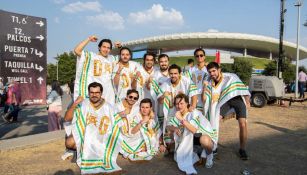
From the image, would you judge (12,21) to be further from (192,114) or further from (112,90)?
(192,114)

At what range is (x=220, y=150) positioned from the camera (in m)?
6.27

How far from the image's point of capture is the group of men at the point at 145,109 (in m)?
4.96

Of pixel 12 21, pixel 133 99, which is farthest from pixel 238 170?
pixel 12 21

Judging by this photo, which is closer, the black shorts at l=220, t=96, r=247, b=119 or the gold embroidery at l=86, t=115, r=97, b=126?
the gold embroidery at l=86, t=115, r=97, b=126

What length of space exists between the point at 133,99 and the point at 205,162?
1738mm

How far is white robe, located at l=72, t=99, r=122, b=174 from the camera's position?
16.0ft

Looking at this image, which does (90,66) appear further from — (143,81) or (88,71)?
(143,81)

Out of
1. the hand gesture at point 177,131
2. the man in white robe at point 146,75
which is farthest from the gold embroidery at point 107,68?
the hand gesture at point 177,131

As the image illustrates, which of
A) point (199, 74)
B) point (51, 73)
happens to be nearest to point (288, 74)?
point (51, 73)

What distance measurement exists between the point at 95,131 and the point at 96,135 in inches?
2.6

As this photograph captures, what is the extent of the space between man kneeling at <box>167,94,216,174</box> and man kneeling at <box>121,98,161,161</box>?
0.60 m

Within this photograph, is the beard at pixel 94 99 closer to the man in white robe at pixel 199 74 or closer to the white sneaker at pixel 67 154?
the white sneaker at pixel 67 154

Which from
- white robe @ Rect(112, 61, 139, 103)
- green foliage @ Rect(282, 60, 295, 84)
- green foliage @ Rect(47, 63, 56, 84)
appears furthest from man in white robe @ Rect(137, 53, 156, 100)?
green foliage @ Rect(47, 63, 56, 84)

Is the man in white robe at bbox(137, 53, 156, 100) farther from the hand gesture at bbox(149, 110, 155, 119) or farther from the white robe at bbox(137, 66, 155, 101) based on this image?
the hand gesture at bbox(149, 110, 155, 119)
